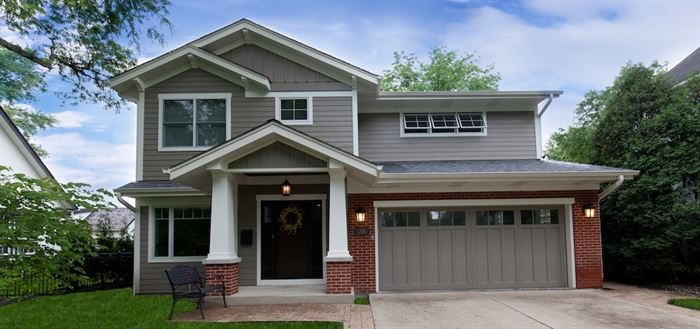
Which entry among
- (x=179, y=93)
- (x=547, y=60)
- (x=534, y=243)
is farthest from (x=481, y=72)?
(x=179, y=93)

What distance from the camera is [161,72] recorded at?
36.4 ft

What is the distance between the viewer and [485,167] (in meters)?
10.9

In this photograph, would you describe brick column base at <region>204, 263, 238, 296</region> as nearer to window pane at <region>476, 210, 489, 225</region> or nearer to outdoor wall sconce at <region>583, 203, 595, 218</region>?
window pane at <region>476, 210, 489, 225</region>

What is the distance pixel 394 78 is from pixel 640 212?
717 inches

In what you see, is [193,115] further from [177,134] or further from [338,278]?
[338,278]

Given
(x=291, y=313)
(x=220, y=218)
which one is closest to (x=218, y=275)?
(x=220, y=218)

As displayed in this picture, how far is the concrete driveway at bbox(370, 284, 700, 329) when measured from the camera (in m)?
7.26

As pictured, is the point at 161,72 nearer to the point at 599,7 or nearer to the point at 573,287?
the point at 573,287

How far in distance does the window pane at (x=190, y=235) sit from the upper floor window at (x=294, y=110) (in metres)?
2.86

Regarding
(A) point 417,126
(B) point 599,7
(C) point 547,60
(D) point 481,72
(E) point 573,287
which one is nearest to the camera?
(E) point 573,287

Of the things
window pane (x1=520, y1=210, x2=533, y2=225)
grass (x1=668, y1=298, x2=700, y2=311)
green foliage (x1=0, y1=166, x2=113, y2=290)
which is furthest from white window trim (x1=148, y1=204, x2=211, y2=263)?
grass (x1=668, y1=298, x2=700, y2=311)

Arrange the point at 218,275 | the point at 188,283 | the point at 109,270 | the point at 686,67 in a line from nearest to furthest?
the point at 188,283 → the point at 218,275 → the point at 109,270 → the point at 686,67

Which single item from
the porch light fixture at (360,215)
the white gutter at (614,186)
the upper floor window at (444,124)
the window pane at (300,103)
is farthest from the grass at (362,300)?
the white gutter at (614,186)

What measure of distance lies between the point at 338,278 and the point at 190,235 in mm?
3967
